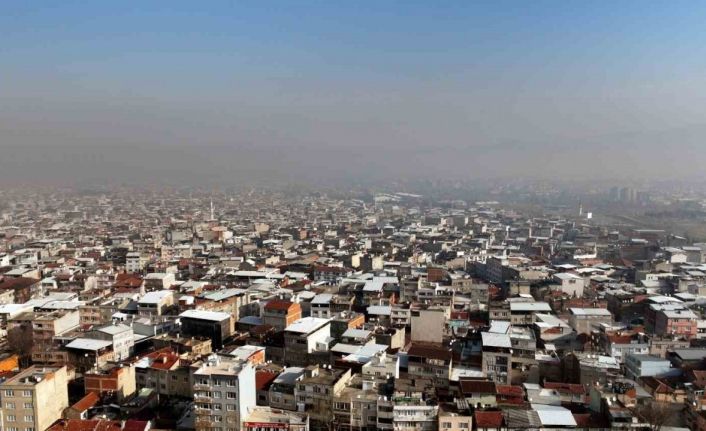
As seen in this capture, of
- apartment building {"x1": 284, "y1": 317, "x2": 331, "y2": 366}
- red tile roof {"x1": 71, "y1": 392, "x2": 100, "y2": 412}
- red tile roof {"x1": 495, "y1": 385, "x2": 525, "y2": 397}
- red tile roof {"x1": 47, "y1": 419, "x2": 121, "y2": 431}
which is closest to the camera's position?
red tile roof {"x1": 47, "y1": 419, "x2": 121, "y2": 431}

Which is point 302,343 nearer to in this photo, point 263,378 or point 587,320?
point 263,378

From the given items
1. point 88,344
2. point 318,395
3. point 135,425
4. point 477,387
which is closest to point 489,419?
point 477,387

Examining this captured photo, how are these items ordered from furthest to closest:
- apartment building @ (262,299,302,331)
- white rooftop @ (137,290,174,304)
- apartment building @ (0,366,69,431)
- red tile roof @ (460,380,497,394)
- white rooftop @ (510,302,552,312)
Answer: white rooftop @ (137,290,174,304) < white rooftop @ (510,302,552,312) < apartment building @ (262,299,302,331) < red tile roof @ (460,380,497,394) < apartment building @ (0,366,69,431)

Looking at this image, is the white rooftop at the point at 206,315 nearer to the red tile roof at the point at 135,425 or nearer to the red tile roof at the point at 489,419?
the red tile roof at the point at 135,425

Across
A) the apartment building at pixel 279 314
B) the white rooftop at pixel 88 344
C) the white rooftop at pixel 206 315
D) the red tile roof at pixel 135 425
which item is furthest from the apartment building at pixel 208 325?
the red tile roof at pixel 135 425

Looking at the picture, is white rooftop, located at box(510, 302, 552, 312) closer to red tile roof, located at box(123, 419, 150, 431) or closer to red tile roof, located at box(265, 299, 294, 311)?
red tile roof, located at box(265, 299, 294, 311)

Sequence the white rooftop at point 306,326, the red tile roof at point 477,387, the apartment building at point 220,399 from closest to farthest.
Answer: the apartment building at point 220,399, the red tile roof at point 477,387, the white rooftop at point 306,326

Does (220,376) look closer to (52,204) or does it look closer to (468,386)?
(468,386)

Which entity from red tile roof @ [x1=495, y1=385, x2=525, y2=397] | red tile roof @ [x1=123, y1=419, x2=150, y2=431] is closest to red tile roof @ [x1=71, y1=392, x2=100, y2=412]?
red tile roof @ [x1=123, y1=419, x2=150, y2=431]

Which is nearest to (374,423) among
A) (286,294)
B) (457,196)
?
(286,294)

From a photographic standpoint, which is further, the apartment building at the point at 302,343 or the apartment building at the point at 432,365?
the apartment building at the point at 302,343

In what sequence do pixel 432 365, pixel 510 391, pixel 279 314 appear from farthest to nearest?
pixel 279 314
pixel 432 365
pixel 510 391
